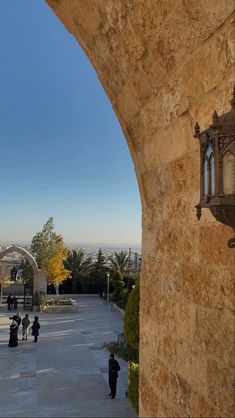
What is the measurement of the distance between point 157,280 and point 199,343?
21.5 inches

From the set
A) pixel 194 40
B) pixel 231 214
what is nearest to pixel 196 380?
pixel 231 214

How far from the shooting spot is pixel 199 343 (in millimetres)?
1531

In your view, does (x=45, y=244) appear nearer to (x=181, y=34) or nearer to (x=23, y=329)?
(x=23, y=329)

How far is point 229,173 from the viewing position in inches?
47.6

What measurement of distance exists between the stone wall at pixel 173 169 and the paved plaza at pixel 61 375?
5.86 m

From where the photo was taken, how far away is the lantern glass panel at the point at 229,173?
1198 mm

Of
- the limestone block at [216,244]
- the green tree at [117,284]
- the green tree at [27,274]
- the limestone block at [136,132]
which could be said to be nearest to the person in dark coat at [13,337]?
the green tree at [27,274]

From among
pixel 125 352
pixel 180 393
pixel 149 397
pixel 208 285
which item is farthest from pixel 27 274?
pixel 208 285

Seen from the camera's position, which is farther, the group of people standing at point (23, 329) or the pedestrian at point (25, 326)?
the pedestrian at point (25, 326)

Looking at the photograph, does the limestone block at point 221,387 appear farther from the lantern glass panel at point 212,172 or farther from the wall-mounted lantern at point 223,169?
the lantern glass panel at point 212,172

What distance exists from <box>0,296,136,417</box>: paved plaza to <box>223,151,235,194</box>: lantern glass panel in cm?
689

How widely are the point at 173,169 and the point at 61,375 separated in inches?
341

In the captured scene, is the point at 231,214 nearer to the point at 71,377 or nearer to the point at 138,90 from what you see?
the point at 138,90

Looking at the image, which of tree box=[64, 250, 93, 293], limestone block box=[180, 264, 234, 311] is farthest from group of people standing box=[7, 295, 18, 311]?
limestone block box=[180, 264, 234, 311]
